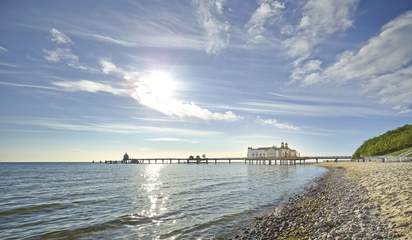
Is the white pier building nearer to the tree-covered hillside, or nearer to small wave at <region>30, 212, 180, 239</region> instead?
the tree-covered hillside

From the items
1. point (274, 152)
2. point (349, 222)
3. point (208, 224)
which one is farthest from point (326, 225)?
point (274, 152)

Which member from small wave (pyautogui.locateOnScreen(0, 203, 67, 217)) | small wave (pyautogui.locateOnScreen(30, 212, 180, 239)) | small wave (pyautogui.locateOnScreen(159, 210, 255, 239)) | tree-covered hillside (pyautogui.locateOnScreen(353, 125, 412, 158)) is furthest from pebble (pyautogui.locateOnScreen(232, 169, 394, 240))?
tree-covered hillside (pyautogui.locateOnScreen(353, 125, 412, 158))

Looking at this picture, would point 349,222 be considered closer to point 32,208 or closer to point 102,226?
point 102,226

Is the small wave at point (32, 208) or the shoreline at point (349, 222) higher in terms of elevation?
the shoreline at point (349, 222)

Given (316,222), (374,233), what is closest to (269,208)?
(316,222)

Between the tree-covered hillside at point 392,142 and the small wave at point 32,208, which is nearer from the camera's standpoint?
the small wave at point 32,208

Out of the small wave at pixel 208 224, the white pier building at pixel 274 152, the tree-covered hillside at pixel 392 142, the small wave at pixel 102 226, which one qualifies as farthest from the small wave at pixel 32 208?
the white pier building at pixel 274 152

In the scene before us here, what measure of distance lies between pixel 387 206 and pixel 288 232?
4.83 meters

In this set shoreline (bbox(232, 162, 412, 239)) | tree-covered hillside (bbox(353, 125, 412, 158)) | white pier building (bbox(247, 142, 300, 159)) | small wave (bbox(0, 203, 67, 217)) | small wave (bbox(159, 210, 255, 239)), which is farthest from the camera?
white pier building (bbox(247, 142, 300, 159))

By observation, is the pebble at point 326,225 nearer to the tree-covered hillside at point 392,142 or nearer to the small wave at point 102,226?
the small wave at point 102,226

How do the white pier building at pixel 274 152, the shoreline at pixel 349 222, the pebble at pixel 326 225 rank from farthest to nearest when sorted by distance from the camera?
1. the white pier building at pixel 274 152
2. the pebble at pixel 326 225
3. the shoreline at pixel 349 222

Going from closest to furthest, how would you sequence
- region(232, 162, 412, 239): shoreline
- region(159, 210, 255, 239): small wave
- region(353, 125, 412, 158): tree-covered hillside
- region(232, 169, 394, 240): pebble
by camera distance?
1. region(232, 162, 412, 239): shoreline
2. region(232, 169, 394, 240): pebble
3. region(159, 210, 255, 239): small wave
4. region(353, 125, 412, 158): tree-covered hillside

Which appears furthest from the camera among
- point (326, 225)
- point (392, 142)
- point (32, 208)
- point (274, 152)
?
point (274, 152)

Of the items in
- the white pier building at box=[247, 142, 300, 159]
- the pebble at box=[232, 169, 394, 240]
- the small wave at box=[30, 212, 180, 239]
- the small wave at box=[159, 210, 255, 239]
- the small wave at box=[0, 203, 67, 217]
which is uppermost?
the white pier building at box=[247, 142, 300, 159]
